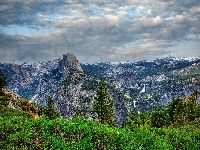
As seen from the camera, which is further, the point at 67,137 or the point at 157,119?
the point at 157,119

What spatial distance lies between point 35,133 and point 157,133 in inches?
674

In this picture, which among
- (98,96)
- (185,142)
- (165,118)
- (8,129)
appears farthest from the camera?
(165,118)

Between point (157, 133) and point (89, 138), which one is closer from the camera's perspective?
point (89, 138)

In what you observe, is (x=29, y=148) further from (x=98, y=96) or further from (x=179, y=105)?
(x=179, y=105)

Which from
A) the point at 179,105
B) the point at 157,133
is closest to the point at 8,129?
the point at 157,133

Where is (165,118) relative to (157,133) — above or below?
below

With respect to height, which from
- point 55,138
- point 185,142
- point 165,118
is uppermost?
point 55,138

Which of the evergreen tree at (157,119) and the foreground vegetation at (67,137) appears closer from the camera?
the foreground vegetation at (67,137)

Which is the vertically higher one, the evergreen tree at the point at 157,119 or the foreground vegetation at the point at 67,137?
the foreground vegetation at the point at 67,137

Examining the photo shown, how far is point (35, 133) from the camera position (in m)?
30.1

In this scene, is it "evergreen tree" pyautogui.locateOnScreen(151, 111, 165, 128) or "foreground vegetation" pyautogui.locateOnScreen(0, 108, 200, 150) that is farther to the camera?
"evergreen tree" pyautogui.locateOnScreen(151, 111, 165, 128)

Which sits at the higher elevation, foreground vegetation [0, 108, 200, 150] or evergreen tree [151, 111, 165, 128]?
foreground vegetation [0, 108, 200, 150]

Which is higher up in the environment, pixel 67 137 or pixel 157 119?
pixel 67 137

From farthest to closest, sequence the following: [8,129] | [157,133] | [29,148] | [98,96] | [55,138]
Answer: [98,96], [157,133], [8,129], [55,138], [29,148]
